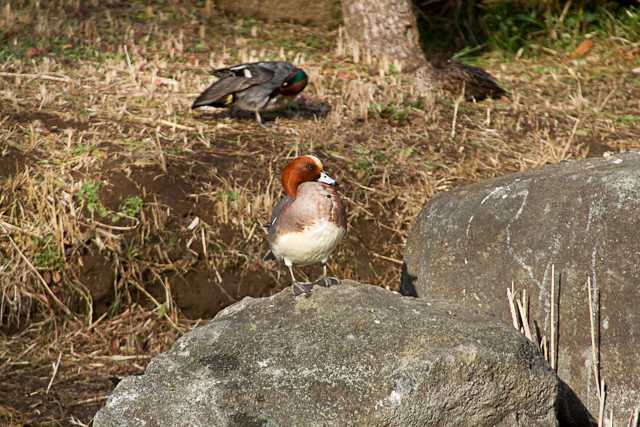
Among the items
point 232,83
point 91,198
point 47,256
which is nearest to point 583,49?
point 232,83

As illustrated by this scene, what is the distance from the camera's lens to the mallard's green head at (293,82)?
276 inches

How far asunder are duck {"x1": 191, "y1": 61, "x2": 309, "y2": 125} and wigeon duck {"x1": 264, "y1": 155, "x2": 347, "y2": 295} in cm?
279

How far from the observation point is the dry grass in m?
5.88

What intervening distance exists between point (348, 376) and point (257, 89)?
369cm

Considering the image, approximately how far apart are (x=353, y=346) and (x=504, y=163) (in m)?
3.66

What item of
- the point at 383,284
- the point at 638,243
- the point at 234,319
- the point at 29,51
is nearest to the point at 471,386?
the point at 234,319

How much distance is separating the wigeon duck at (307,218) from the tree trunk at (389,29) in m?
4.52

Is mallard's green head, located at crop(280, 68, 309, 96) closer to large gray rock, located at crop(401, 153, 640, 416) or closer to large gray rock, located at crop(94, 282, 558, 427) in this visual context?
large gray rock, located at crop(401, 153, 640, 416)

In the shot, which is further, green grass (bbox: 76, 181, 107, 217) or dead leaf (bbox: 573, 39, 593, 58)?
dead leaf (bbox: 573, 39, 593, 58)

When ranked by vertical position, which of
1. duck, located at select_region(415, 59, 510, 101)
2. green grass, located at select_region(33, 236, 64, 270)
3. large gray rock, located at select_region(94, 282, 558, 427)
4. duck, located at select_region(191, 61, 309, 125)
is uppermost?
large gray rock, located at select_region(94, 282, 558, 427)

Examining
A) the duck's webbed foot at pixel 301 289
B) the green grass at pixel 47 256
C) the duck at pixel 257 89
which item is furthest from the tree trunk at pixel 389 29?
the duck's webbed foot at pixel 301 289

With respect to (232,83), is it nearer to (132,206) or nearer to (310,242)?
(132,206)

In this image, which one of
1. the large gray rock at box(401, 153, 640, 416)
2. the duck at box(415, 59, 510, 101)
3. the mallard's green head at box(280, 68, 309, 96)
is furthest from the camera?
the duck at box(415, 59, 510, 101)

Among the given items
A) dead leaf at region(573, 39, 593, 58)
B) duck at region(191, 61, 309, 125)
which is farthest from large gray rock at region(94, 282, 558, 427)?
dead leaf at region(573, 39, 593, 58)
